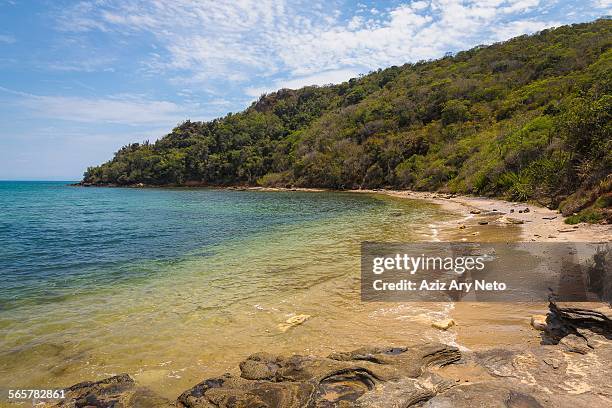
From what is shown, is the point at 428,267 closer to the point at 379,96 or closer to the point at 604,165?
the point at 604,165

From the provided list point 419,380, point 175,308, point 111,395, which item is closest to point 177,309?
point 175,308

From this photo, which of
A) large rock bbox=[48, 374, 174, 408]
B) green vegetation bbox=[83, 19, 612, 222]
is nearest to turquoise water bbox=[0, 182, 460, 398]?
large rock bbox=[48, 374, 174, 408]

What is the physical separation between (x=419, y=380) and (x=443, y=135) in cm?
6552

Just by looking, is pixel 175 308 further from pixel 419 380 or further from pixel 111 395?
pixel 419 380

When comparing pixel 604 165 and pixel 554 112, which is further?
pixel 554 112

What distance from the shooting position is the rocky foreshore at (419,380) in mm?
4312

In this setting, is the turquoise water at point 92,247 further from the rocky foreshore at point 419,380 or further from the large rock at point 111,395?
the rocky foreshore at point 419,380

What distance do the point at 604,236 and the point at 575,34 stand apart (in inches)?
3404

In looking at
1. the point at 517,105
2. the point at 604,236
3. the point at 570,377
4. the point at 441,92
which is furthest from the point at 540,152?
the point at 441,92

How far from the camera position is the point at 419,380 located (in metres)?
4.86

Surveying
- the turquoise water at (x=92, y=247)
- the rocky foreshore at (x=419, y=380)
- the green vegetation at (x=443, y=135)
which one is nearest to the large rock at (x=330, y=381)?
the rocky foreshore at (x=419, y=380)

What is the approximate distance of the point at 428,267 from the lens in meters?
12.3

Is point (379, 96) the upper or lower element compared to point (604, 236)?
upper

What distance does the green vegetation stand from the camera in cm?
2500
